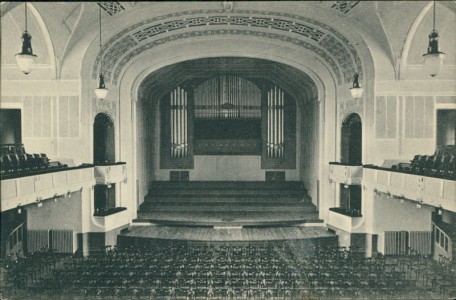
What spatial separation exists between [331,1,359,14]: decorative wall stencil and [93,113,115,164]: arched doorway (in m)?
8.60

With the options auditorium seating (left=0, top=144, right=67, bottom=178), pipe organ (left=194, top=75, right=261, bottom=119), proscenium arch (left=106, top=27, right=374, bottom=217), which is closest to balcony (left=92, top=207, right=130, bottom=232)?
proscenium arch (left=106, top=27, right=374, bottom=217)

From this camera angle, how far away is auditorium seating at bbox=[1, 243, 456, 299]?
399 inches

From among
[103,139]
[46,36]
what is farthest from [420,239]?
[46,36]

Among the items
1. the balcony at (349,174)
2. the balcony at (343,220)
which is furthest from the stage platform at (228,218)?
the balcony at (349,174)

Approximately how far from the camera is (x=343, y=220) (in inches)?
560

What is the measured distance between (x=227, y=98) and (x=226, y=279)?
11871 mm

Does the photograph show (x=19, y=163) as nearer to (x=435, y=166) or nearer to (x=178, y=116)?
(x=178, y=116)

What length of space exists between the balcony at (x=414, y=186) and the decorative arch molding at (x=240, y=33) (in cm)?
369

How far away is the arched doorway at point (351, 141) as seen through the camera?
1511 cm

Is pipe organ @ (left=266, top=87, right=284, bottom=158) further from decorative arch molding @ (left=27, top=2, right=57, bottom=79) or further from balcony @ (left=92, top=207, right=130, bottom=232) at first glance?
decorative arch molding @ (left=27, top=2, right=57, bottom=79)

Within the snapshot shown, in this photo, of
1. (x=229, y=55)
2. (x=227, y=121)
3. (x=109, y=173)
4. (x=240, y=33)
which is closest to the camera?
(x=109, y=173)

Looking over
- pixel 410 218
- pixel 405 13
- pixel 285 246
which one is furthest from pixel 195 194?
pixel 405 13

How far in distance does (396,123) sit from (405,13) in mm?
3396

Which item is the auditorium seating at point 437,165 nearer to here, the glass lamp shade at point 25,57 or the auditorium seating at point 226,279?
the auditorium seating at point 226,279
